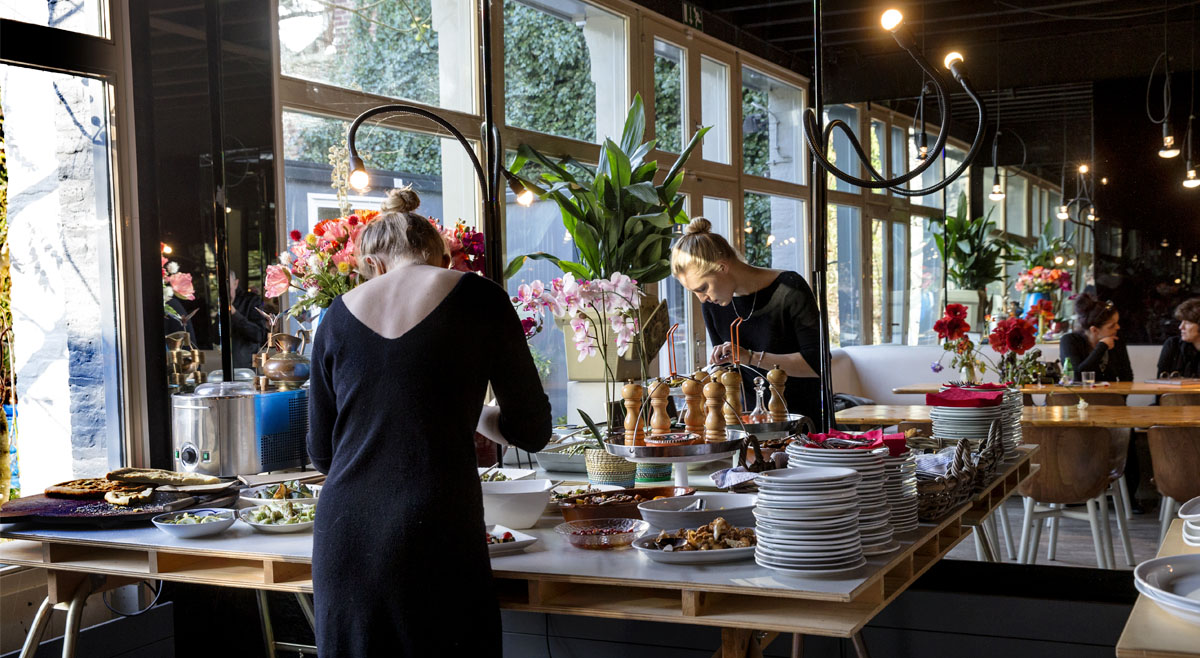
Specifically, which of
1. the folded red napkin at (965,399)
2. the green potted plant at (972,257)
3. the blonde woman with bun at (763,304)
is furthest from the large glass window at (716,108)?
the folded red napkin at (965,399)

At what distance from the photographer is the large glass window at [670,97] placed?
749 cm

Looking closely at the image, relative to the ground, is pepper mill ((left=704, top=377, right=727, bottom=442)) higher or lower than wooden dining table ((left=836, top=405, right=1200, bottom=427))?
higher

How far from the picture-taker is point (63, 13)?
335 cm

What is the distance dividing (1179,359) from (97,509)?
6.87m

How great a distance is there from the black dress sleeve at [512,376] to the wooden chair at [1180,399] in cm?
518

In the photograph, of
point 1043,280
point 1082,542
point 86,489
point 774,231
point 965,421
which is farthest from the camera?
point 774,231

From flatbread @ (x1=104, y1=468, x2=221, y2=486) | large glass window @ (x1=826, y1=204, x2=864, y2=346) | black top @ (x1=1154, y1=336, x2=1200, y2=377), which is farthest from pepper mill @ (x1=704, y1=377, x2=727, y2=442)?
large glass window @ (x1=826, y1=204, x2=864, y2=346)

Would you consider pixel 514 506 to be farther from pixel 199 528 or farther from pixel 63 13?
pixel 63 13

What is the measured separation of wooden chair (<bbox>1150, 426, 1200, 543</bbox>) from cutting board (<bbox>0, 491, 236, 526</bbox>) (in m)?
3.92

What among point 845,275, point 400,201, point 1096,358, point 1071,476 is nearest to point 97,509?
point 400,201

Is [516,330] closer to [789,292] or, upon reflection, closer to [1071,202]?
[789,292]

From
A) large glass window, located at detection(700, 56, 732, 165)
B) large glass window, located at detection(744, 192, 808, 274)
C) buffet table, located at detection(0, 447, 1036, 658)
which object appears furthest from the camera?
large glass window, located at detection(744, 192, 808, 274)

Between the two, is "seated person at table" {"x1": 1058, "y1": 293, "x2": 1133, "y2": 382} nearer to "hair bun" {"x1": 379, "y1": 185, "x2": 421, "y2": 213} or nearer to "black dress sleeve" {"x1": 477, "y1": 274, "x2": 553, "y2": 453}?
"hair bun" {"x1": 379, "y1": 185, "x2": 421, "y2": 213}

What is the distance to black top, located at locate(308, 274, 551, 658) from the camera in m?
1.89
